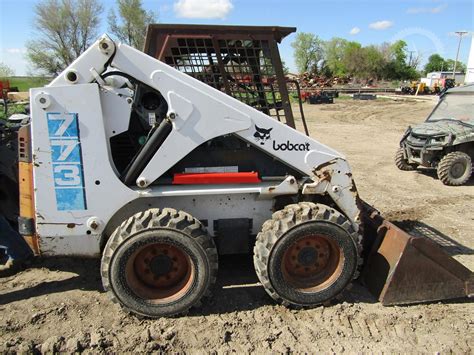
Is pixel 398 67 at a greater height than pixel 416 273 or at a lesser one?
greater

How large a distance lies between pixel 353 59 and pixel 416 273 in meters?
73.5

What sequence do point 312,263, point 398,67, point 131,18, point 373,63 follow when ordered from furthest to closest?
1. point 398,67
2. point 373,63
3. point 131,18
4. point 312,263

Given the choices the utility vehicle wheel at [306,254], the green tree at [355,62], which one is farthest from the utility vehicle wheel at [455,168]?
the green tree at [355,62]

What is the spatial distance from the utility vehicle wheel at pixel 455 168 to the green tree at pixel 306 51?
2905 inches

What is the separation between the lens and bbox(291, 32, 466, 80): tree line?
71.4 meters

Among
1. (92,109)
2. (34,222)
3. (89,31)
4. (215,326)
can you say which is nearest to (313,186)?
(215,326)

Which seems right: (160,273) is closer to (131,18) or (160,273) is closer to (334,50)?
(131,18)

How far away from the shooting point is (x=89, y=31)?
41125 millimetres

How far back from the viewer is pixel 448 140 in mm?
7676

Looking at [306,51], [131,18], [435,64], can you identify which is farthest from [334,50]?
[131,18]

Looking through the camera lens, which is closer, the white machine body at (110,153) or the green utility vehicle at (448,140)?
the white machine body at (110,153)

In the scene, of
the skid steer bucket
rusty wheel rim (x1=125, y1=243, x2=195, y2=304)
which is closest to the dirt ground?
the skid steer bucket

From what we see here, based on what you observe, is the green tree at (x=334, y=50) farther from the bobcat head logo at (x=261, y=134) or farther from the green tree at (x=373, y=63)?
the bobcat head logo at (x=261, y=134)

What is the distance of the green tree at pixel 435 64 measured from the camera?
9470 cm
